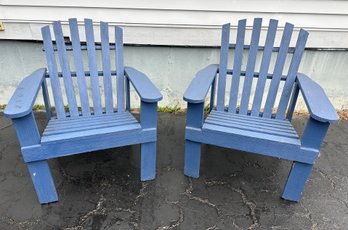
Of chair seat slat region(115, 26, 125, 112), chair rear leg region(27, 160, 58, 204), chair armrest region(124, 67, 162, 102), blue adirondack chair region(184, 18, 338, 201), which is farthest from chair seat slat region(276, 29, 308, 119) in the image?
chair rear leg region(27, 160, 58, 204)

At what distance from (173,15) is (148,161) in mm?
1348

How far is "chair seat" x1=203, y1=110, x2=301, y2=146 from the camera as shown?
5.69 feet

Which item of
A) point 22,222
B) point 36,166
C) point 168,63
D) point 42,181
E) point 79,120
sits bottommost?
point 22,222

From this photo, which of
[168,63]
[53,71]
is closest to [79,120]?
[53,71]

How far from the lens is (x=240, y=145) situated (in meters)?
1.76

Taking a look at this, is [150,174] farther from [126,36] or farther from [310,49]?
[310,49]

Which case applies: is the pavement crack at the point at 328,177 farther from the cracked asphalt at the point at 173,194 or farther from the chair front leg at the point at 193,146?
the chair front leg at the point at 193,146

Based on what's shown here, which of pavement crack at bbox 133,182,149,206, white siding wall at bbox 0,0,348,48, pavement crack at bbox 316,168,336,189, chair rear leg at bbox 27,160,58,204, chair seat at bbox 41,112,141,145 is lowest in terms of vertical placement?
pavement crack at bbox 133,182,149,206

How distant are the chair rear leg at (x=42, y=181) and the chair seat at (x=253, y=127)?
102cm

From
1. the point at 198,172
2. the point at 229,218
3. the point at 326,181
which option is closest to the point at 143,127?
the point at 198,172

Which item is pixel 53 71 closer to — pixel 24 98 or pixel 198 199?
pixel 24 98

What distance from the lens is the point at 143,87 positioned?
6.12 ft

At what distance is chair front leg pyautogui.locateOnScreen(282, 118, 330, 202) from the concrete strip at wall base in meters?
1.32

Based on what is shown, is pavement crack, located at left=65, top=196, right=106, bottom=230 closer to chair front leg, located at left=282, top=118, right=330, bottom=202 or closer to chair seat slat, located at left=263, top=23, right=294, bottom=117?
chair front leg, located at left=282, top=118, right=330, bottom=202
